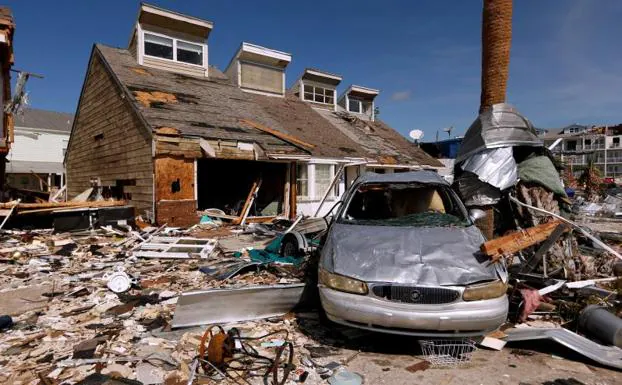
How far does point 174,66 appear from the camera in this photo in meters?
16.8

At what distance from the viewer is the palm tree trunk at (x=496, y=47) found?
6633 millimetres

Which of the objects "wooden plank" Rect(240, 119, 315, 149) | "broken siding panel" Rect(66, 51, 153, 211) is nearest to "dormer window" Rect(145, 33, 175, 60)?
"broken siding panel" Rect(66, 51, 153, 211)

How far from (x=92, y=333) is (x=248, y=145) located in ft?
32.8

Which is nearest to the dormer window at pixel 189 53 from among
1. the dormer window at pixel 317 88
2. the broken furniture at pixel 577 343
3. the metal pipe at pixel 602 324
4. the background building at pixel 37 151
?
the dormer window at pixel 317 88

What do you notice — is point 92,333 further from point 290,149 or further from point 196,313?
point 290,149

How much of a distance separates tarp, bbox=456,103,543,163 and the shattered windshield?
6.96 feet

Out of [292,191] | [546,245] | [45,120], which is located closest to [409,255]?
[546,245]

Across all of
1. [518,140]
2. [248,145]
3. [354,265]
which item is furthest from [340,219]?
[248,145]

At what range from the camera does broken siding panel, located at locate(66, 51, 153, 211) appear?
41.2 ft

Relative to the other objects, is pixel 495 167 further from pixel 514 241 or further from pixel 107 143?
A: pixel 107 143

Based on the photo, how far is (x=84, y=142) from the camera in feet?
58.4

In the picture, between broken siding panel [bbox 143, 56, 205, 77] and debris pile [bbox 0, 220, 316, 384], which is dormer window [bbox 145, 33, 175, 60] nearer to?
broken siding panel [bbox 143, 56, 205, 77]

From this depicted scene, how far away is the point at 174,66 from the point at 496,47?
1463cm

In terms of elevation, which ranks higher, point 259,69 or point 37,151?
point 259,69
